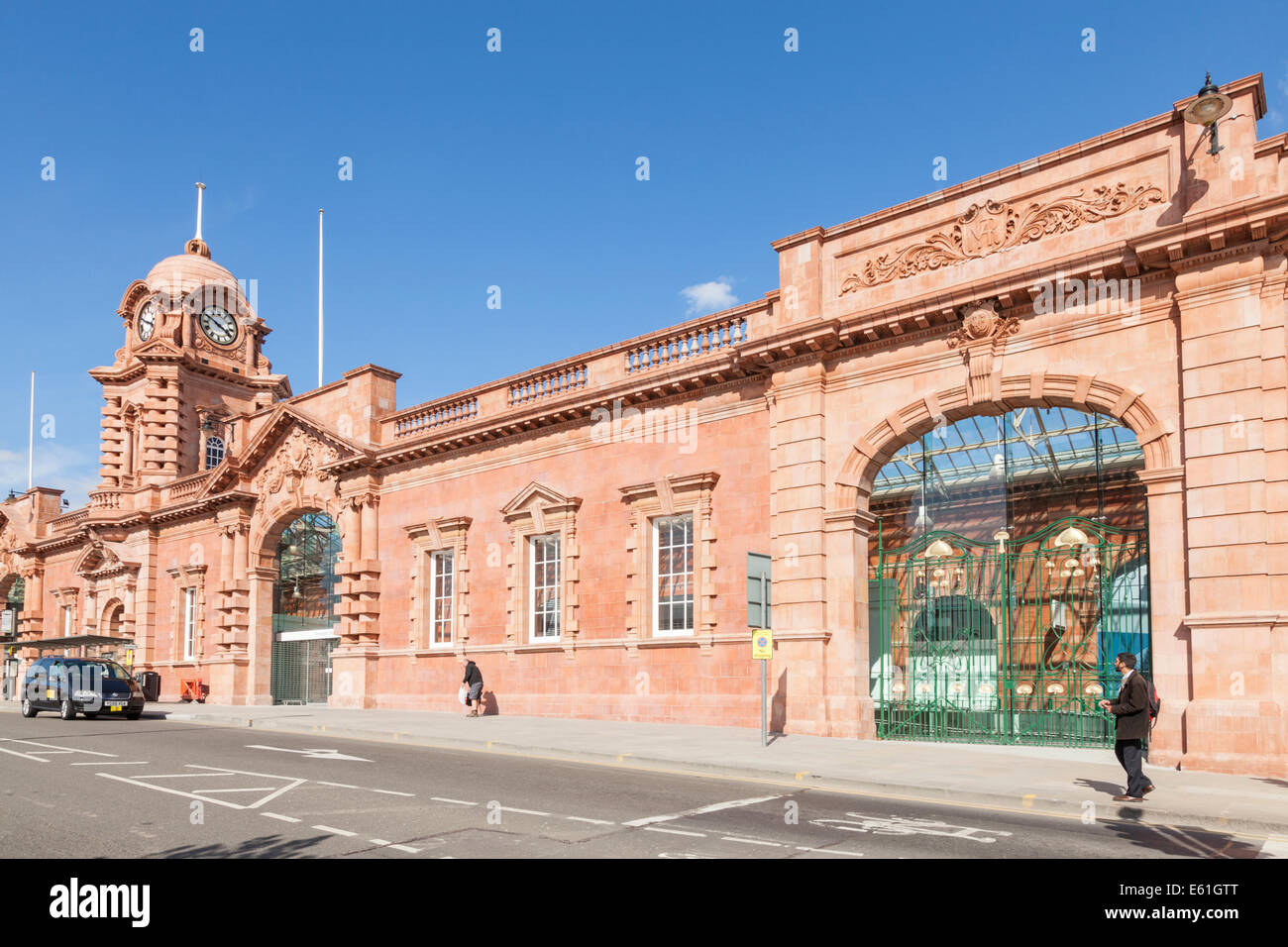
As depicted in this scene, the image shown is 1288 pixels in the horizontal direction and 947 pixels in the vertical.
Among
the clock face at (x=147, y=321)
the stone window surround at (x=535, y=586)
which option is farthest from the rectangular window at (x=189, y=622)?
the stone window surround at (x=535, y=586)

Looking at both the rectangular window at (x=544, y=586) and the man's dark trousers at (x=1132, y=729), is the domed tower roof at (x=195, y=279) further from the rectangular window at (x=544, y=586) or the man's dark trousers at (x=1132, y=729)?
the man's dark trousers at (x=1132, y=729)

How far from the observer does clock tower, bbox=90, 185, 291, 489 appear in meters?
44.6

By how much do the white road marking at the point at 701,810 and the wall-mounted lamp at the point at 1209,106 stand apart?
11.6 metres

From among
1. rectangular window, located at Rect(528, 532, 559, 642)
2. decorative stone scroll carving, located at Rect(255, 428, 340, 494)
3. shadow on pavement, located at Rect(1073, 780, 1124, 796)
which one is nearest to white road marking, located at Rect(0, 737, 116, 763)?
rectangular window, located at Rect(528, 532, 559, 642)

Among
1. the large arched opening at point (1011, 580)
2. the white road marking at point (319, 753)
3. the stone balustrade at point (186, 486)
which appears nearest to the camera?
the white road marking at point (319, 753)

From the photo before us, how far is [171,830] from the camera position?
31.3 ft

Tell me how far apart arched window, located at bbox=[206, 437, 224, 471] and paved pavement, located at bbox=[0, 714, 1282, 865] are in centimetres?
3264

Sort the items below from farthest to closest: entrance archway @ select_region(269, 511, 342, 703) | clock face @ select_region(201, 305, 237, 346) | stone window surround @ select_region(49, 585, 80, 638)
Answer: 1. clock face @ select_region(201, 305, 237, 346)
2. stone window surround @ select_region(49, 585, 80, 638)
3. entrance archway @ select_region(269, 511, 342, 703)

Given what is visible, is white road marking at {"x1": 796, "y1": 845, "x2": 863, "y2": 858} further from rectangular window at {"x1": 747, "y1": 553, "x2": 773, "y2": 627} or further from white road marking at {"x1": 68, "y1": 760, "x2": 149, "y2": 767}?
white road marking at {"x1": 68, "y1": 760, "x2": 149, "y2": 767}

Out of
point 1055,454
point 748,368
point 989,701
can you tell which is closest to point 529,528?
point 748,368

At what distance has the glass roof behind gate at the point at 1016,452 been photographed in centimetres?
2597

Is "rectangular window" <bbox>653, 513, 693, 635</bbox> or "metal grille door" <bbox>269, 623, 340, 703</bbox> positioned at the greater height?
"rectangular window" <bbox>653, 513, 693, 635</bbox>
